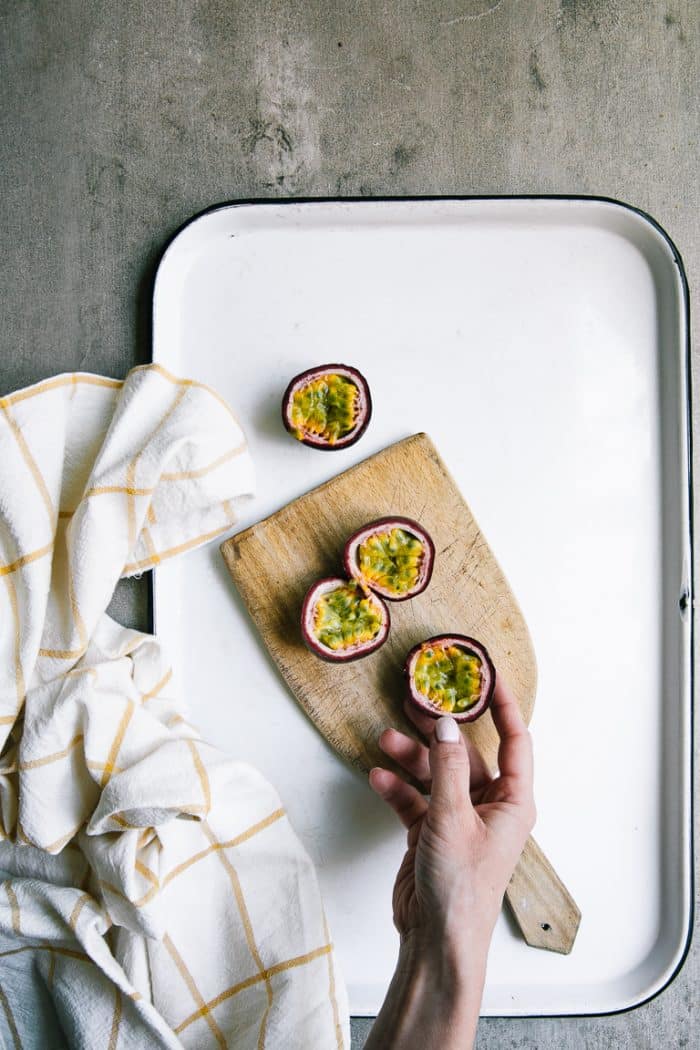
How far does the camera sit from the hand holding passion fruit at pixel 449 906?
1235 millimetres

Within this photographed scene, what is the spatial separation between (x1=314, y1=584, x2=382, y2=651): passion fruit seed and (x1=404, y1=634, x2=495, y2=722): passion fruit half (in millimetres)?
89

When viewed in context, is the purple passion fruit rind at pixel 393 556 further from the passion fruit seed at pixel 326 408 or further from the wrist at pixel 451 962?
the wrist at pixel 451 962

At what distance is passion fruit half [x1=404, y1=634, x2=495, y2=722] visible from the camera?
1424 mm

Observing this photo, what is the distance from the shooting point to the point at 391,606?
150cm

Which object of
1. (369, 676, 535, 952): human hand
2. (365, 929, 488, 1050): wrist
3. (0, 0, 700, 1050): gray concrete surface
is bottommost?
(365, 929, 488, 1050): wrist

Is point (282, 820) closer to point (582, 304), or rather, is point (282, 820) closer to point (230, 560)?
point (230, 560)

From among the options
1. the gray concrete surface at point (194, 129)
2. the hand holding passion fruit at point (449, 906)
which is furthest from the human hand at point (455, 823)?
the gray concrete surface at point (194, 129)

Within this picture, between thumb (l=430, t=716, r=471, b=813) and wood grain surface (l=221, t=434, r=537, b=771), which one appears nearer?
thumb (l=430, t=716, r=471, b=813)

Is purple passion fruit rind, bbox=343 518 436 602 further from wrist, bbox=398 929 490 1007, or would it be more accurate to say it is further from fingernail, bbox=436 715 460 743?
wrist, bbox=398 929 490 1007

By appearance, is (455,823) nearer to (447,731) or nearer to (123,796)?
(447,731)

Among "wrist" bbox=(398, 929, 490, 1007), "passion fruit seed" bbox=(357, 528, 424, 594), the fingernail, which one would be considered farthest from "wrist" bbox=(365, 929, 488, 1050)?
"passion fruit seed" bbox=(357, 528, 424, 594)

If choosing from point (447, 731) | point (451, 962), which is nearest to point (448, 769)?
point (447, 731)

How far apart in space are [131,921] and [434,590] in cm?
75

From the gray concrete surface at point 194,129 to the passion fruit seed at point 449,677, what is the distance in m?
0.66
